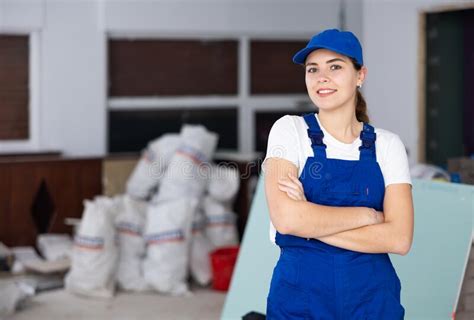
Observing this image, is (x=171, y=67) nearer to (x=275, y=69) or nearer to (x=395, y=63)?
(x=275, y=69)

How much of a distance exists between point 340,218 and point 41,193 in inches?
180

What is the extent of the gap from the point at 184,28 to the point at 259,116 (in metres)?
1.07

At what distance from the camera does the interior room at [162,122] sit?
207 inches

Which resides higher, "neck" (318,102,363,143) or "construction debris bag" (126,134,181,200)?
"neck" (318,102,363,143)

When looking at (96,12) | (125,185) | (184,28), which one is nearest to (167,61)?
(184,28)

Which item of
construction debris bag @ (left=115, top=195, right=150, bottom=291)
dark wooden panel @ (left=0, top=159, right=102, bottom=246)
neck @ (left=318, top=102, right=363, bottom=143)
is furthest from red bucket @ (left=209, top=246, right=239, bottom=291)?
neck @ (left=318, top=102, right=363, bottom=143)

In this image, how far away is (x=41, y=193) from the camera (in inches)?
246

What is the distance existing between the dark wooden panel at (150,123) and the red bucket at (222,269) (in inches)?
65.0

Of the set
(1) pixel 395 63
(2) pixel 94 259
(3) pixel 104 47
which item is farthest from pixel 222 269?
(3) pixel 104 47

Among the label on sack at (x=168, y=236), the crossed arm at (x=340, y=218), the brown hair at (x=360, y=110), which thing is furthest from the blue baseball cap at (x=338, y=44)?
the label on sack at (x=168, y=236)

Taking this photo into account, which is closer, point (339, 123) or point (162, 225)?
point (339, 123)

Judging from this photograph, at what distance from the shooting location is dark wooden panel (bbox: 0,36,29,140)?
6.27 meters

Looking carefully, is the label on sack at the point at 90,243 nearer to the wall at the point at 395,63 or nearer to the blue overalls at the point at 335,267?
the wall at the point at 395,63

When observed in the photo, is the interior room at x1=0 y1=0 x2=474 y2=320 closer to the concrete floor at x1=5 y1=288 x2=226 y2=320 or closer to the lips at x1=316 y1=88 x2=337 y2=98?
the concrete floor at x1=5 y1=288 x2=226 y2=320
